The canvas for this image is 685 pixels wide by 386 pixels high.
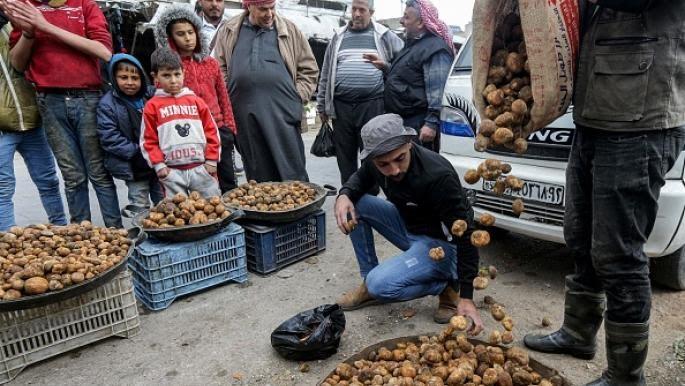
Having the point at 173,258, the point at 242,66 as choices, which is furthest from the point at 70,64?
the point at 173,258

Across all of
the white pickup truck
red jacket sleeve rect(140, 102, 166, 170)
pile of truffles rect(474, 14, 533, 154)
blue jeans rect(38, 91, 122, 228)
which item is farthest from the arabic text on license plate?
blue jeans rect(38, 91, 122, 228)

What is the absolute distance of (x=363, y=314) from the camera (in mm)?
3189

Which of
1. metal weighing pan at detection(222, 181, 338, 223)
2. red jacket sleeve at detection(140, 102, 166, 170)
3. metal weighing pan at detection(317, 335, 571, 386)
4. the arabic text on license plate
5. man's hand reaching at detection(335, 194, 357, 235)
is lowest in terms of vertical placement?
metal weighing pan at detection(317, 335, 571, 386)

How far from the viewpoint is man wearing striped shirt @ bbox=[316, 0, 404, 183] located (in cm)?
450

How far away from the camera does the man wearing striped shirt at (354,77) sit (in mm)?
4504

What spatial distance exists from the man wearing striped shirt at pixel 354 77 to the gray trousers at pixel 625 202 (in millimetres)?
2566

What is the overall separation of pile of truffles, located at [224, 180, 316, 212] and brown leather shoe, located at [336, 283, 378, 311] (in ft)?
2.86

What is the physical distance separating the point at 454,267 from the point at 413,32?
2251 mm

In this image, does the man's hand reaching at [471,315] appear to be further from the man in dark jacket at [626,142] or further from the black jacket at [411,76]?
the black jacket at [411,76]

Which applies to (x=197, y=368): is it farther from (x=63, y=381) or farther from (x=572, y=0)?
(x=572, y=0)

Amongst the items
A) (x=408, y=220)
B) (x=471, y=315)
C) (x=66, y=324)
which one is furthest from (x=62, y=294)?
(x=471, y=315)

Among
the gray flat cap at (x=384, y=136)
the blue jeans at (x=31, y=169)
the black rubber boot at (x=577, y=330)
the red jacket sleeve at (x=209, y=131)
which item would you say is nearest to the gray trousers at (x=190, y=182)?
the red jacket sleeve at (x=209, y=131)

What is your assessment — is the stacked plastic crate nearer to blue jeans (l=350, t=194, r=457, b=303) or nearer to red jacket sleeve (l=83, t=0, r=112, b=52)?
blue jeans (l=350, t=194, r=457, b=303)

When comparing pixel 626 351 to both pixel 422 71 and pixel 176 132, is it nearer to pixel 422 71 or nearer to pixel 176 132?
pixel 422 71
